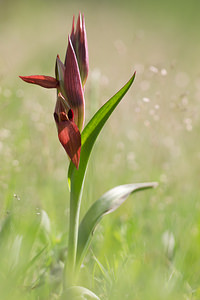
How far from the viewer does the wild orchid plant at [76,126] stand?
0.85 meters

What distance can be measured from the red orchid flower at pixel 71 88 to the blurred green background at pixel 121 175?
0.56 feet

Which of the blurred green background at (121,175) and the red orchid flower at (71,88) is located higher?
the red orchid flower at (71,88)

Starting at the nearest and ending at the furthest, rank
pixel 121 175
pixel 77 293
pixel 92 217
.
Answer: pixel 77 293 < pixel 92 217 < pixel 121 175

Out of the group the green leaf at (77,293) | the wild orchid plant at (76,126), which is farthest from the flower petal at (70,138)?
the green leaf at (77,293)

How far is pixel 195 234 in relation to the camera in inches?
56.8

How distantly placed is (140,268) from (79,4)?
5.42m

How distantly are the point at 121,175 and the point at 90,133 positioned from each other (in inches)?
40.4

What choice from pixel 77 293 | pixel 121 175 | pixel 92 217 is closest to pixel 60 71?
pixel 92 217

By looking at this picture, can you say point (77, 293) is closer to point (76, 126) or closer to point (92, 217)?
point (92, 217)

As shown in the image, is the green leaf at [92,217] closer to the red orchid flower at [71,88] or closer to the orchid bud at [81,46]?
the red orchid flower at [71,88]

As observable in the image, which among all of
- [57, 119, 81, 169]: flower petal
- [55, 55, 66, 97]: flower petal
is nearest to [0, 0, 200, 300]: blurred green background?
[57, 119, 81, 169]: flower petal

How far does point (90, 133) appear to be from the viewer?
0.88 metres

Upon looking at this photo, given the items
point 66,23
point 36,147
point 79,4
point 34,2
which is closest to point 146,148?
point 36,147

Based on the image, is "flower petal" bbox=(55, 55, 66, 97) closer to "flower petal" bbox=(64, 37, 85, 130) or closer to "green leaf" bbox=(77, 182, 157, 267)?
"flower petal" bbox=(64, 37, 85, 130)
